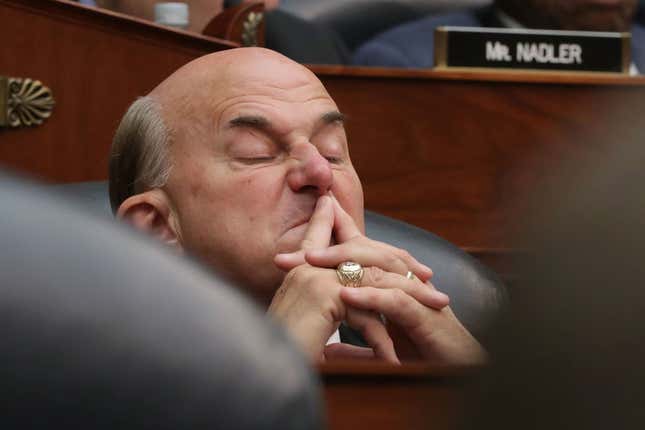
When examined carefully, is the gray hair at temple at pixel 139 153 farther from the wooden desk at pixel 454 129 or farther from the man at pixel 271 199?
the wooden desk at pixel 454 129

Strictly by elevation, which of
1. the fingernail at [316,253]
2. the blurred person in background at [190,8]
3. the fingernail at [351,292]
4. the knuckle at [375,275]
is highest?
the blurred person in background at [190,8]

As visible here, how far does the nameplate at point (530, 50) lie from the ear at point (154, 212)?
986mm

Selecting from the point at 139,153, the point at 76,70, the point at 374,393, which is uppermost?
the point at 76,70

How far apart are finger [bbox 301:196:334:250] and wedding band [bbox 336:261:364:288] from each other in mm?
42

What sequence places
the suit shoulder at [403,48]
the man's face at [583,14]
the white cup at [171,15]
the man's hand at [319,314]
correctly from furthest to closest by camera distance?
the man's face at [583,14]
the suit shoulder at [403,48]
the white cup at [171,15]
the man's hand at [319,314]

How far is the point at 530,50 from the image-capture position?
93.4 inches

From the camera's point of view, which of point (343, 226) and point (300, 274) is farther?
point (343, 226)

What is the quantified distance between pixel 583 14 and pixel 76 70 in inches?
51.1

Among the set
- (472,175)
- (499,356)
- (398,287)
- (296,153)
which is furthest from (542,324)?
(472,175)

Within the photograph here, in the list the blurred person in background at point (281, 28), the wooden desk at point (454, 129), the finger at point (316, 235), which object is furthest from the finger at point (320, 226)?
the blurred person in background at point (281, 28)

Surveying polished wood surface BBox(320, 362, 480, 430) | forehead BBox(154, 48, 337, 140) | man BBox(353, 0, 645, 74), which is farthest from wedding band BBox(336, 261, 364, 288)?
man BBox(353, 0, 645, 74)

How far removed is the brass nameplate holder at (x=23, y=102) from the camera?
1.86 m

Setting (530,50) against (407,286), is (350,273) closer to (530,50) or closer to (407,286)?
(407,286)

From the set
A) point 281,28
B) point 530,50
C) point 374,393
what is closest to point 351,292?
point 374,393
